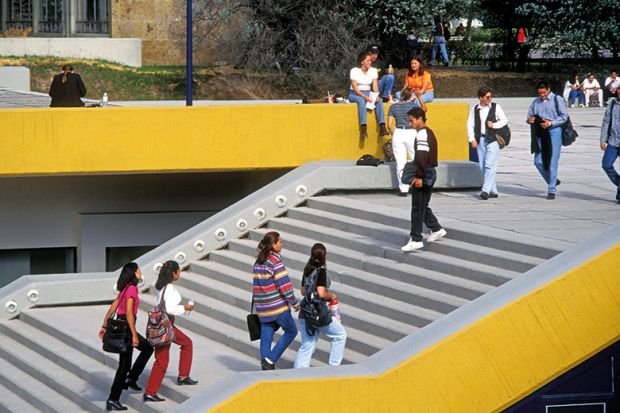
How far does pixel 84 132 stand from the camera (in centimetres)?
2052

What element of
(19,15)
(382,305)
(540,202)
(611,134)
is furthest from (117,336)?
(19,15)

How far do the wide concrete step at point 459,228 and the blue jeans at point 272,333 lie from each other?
2.96 m

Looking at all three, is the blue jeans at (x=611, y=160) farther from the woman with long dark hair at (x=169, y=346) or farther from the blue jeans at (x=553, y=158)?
the woman with long dark hair at (x=169, y=346)

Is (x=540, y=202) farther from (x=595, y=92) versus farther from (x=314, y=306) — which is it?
(x=595, y=92)

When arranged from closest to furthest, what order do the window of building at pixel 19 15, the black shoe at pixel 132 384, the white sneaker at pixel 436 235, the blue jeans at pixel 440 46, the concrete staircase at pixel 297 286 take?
the black shoe at pixel 132 384 < the concrete staircase at pixel 297 286 < the white sneaker at pixel 436 235 < the blue jeans at pixel 440 46 < the window of building at pixel 19 15

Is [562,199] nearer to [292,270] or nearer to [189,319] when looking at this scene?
[292,270]

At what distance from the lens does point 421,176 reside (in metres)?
15.5

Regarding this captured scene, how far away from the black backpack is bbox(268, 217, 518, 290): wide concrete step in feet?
8.44

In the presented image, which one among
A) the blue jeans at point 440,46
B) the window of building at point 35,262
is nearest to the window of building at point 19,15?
the blue jeans at point 440,46

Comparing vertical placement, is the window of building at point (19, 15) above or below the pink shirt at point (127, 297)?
above

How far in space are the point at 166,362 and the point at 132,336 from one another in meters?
0.42

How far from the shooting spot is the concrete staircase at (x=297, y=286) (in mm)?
14750

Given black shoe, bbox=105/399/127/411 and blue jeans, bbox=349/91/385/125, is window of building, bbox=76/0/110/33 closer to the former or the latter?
blue jeans, bbox=349/91/385/125

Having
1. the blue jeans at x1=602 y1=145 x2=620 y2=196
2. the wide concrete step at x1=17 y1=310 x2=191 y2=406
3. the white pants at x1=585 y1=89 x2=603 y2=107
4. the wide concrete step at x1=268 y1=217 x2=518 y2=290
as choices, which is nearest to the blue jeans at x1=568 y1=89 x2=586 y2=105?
the white pants at x1=585 y1=89 x2=603 y2=107
